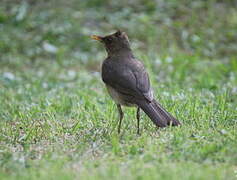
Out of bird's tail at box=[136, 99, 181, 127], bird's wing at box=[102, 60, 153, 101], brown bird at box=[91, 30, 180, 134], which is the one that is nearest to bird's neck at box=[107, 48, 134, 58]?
brown bird at box=[91, 30, 180, 134]

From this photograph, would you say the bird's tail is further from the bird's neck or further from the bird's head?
the bird's head

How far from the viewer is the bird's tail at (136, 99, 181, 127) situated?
242 inches

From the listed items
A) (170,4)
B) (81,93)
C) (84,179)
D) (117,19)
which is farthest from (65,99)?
(170,4)

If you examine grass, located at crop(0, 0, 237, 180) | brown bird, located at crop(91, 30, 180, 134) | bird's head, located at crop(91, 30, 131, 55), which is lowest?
grass, located at crop(0, 0, 237, 180)

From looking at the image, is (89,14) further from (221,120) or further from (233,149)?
(233,149)

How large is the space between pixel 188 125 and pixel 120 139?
99 cm

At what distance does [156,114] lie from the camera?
20.4 feet

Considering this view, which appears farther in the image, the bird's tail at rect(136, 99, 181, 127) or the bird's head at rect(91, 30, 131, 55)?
the bird's head at rect(91, 30, 131, 55)

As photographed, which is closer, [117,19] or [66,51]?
[66,51]

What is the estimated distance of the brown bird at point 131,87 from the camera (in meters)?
6.30

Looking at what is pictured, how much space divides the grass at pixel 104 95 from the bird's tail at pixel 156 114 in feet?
0.40

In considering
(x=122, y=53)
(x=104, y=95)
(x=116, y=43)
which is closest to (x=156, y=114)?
(x=122, y=53)

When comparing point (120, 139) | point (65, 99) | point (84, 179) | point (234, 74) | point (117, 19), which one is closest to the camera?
point (84, 179)

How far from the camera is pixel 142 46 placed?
12719mm
